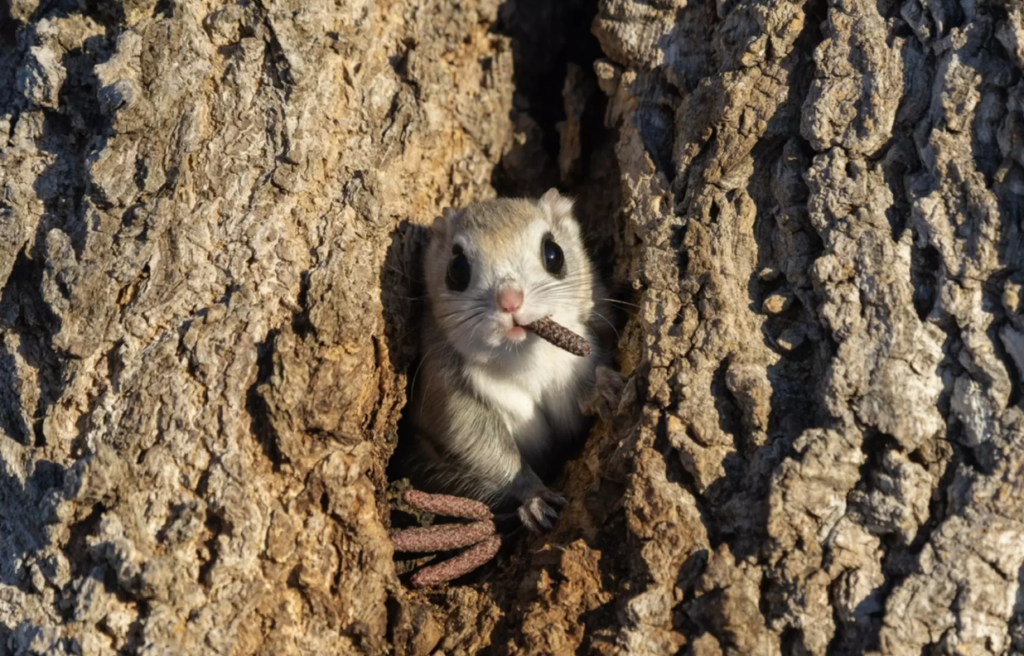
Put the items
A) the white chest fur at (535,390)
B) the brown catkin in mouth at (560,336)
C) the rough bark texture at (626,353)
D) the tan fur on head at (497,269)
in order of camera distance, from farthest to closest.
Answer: the white chest fur at (535,390), the tan fur on head at (497,269), the brown catkin in mouth at (560,336), the rough bark texture at (626,353)

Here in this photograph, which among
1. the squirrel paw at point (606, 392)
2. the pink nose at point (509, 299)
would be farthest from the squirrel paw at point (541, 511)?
the pink nose at point (509, 299)

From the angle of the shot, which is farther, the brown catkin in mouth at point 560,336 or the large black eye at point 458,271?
the large black eye at point 458,271

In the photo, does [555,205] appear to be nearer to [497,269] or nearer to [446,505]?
[497,269]

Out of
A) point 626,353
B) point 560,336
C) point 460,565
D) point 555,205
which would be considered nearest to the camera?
point 460,565

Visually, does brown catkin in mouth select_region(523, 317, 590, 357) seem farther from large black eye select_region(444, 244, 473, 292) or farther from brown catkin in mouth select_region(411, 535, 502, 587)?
brown catkin in mouth select_region(411, 535, 502, 587)

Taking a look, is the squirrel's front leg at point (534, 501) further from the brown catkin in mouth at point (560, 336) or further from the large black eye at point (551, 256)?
the large black eye at point (551, 256)

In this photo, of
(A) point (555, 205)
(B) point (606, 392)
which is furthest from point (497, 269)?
(B) point (606, 392)

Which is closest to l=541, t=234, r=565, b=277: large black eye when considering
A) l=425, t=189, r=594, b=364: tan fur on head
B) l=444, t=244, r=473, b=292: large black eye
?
l=425, t=189, r=594, b=364: tan fur on head
